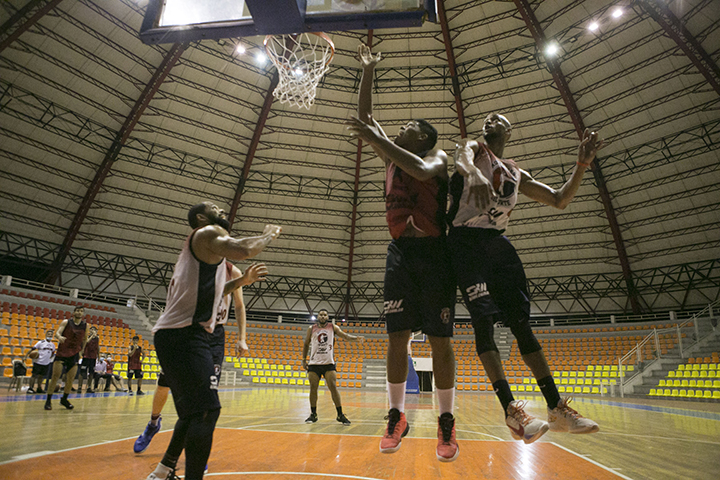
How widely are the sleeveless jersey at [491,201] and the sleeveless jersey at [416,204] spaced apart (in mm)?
91

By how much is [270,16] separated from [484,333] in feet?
15.7

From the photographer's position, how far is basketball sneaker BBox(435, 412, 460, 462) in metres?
2.82

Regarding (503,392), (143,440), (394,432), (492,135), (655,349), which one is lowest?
(143,440)

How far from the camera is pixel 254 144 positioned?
22.8 meters

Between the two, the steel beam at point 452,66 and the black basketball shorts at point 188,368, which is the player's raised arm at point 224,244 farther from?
the steel beam at point 452,66

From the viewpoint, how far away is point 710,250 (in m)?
24.1

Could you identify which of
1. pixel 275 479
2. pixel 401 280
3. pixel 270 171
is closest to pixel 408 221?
pixel 401 280

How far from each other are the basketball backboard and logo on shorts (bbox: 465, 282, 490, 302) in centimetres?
389

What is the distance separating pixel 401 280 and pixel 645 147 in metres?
24.1

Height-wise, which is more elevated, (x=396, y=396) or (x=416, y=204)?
(x=416, y=204)

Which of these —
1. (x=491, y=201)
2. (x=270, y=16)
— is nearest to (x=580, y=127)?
(x=270, y=16)

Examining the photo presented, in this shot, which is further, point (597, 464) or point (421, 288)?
point (597, 464)

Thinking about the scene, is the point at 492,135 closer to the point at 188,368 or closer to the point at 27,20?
the point at 188,368

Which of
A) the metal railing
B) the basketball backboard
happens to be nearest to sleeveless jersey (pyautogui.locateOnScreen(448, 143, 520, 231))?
the basketball backboard
